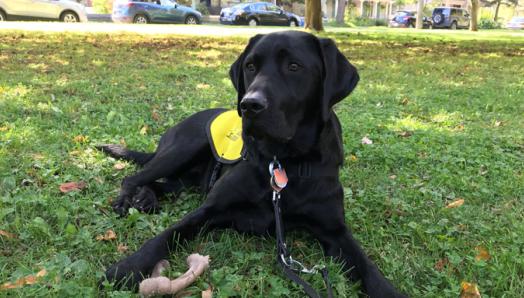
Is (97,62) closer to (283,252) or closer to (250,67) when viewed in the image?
(250,67)

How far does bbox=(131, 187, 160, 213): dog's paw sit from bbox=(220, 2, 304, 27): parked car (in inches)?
1095

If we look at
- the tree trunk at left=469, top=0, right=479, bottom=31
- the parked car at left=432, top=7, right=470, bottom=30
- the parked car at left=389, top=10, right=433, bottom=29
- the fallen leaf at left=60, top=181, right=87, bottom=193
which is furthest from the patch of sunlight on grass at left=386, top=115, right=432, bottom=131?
the parked car at left=389, top=10, right=433, bottom=29

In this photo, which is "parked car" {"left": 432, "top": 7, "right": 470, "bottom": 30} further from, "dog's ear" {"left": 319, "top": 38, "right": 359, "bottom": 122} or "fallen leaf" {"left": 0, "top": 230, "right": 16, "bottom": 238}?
"fallen leaf" {"left": 0, "top": 230, "right": 16, "bottom": 238}

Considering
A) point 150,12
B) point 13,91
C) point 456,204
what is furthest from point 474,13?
point 456,204

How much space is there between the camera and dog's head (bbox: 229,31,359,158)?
2.62m

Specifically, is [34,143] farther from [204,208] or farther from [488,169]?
[488,169]

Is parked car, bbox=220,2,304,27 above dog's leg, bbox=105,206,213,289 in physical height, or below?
above

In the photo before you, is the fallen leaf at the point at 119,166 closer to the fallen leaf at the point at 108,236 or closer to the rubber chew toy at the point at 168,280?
the fallen leaf at the point at 108,236

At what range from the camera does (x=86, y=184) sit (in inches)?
140

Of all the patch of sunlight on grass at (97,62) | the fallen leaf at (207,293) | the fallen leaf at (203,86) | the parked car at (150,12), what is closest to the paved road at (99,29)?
the parked car at (150,12)

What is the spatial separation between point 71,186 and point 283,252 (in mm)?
1790

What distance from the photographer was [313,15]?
18031 mm

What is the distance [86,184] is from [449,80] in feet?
23.4

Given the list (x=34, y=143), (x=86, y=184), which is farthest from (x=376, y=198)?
(x=34, y=143)
